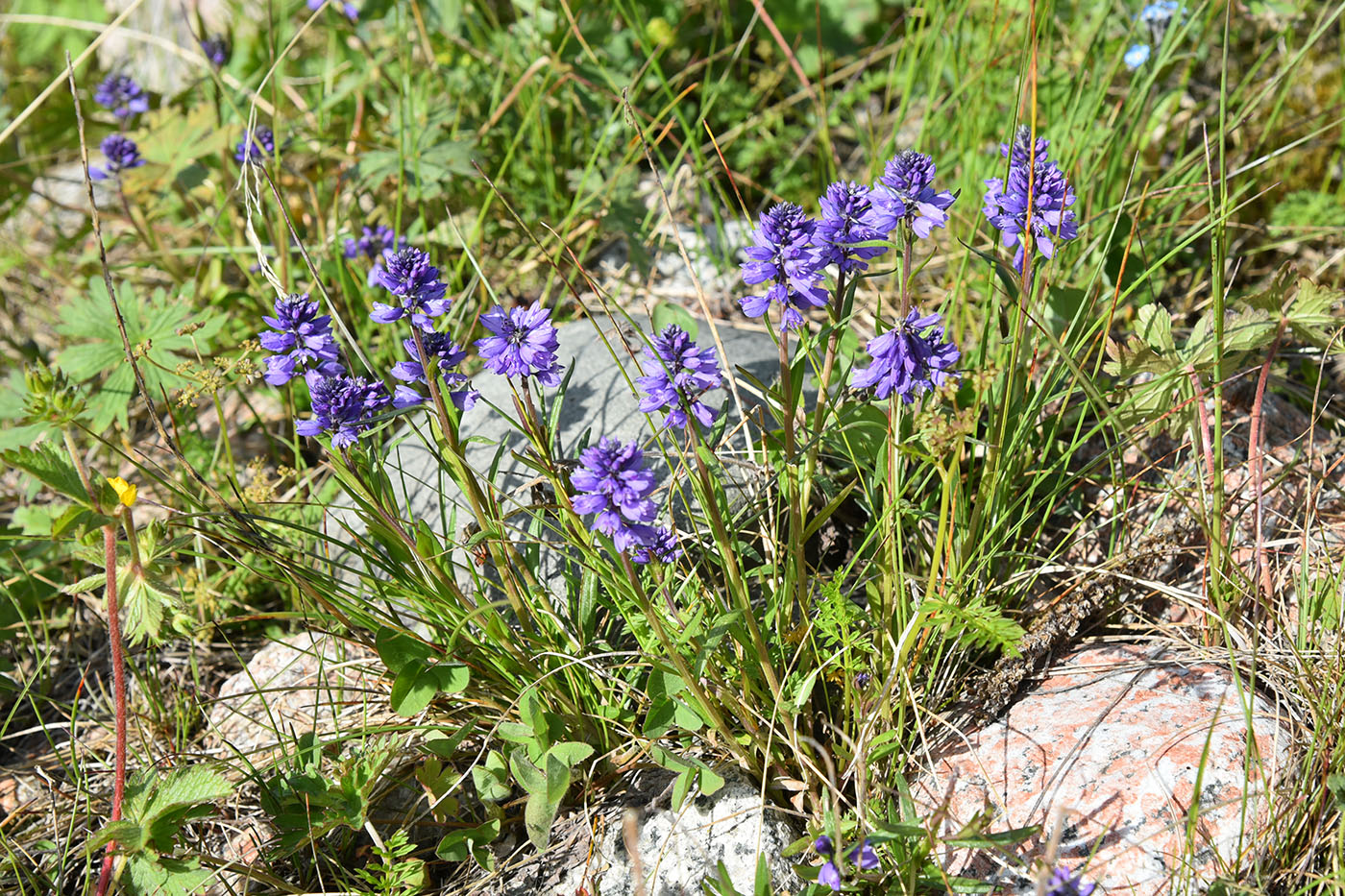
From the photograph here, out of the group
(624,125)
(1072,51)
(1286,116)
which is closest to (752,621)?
(624,125)

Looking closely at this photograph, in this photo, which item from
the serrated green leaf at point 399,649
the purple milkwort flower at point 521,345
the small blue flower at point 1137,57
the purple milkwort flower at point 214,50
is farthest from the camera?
the purple milkwort flower at point 214,50

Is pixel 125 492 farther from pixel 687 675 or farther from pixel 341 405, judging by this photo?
pixel 687 675

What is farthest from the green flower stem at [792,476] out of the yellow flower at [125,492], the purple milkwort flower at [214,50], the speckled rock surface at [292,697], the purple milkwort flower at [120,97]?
the purple milkwort flower at [120,97]

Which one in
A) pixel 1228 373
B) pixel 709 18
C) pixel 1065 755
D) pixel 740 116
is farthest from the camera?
pixel 709 18

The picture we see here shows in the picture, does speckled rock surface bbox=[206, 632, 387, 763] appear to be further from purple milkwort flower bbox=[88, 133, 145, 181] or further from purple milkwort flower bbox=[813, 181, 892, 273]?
purple milkwort flower bbox=[88, 133, 145, 181]

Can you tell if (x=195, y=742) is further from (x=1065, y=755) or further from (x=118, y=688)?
(x=1065, y=755)

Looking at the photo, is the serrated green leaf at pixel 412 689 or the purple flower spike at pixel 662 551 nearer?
the purple flower spike at pixel 662 551

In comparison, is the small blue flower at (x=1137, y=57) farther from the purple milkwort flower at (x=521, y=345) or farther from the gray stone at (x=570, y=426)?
the purple milkwort flower at (x=521, y=345)
